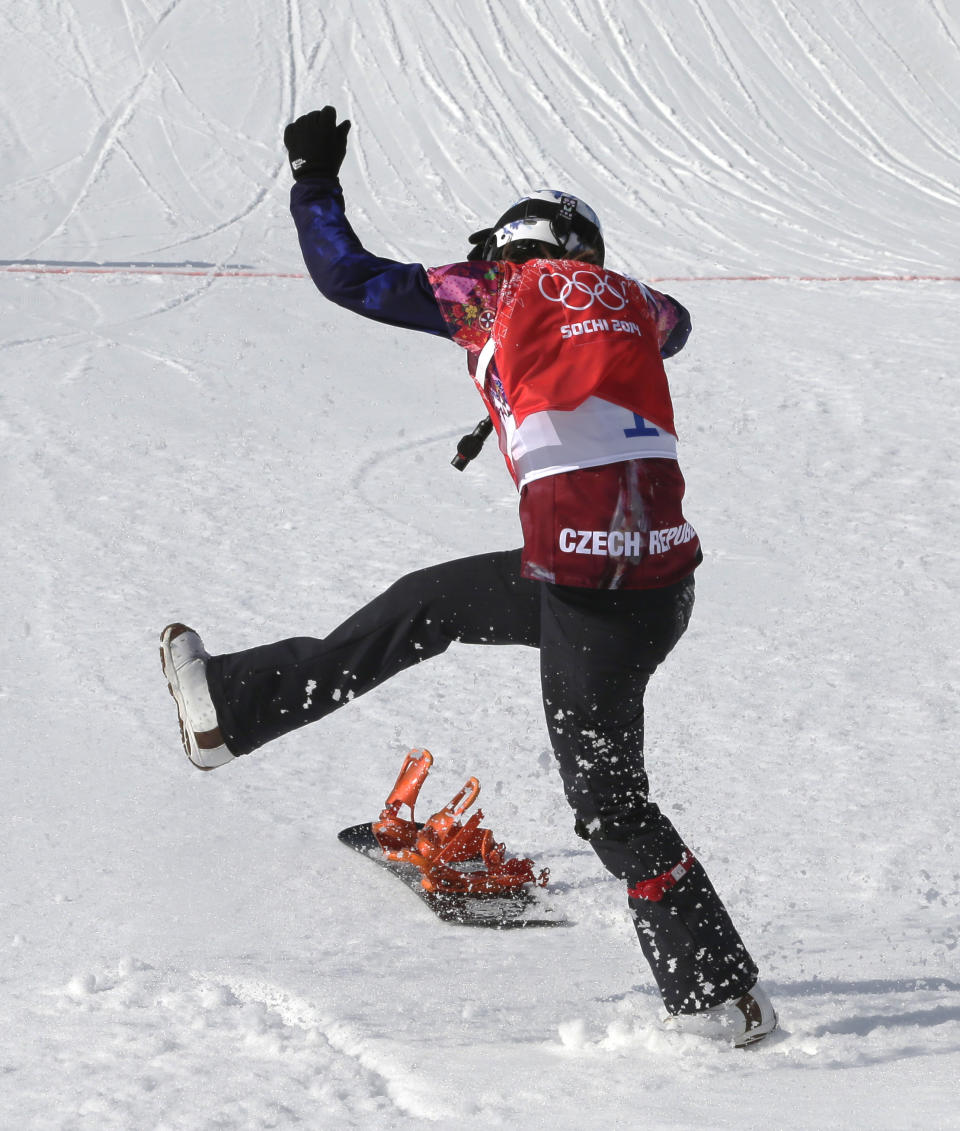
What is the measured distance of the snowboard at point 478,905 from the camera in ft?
9.38

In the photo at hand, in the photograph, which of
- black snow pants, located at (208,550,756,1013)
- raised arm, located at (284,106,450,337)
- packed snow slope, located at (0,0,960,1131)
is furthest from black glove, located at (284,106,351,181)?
packed snow slope, located at (0,0,960,1131)

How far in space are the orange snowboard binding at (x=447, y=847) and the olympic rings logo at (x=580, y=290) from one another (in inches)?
47.5

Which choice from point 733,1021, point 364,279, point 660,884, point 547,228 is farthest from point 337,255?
point 733,1021

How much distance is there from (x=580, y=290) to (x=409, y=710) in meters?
1.90

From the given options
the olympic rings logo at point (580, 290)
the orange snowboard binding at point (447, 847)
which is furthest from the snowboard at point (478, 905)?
the olympic rings logo at point (580, 290)

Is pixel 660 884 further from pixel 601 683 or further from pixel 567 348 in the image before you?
pixel 567 348

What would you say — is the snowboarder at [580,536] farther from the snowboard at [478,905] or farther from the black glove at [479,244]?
the snowboard at [478,905]

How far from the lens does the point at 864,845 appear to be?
3.16 meters

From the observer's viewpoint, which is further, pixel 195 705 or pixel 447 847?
pixel 447 847

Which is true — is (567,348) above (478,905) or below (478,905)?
above

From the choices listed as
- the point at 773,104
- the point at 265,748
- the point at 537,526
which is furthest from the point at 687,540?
the point at 773,104

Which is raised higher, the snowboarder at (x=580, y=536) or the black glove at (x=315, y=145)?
the black glove at (x=315, y=145)

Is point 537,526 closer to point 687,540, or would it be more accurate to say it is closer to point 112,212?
point 687,540

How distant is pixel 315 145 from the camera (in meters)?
2.48
